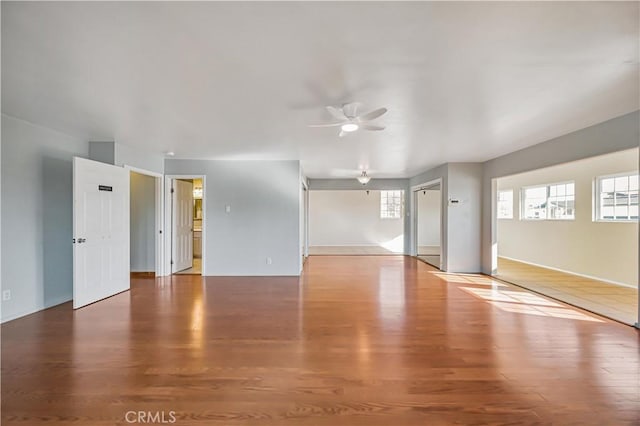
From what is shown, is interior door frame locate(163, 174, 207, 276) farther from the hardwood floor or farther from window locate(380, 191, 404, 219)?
window locate(380, 191, 404, 219)

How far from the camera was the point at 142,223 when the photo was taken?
20.5 feet

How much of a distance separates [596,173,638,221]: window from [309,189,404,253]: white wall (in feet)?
21.9

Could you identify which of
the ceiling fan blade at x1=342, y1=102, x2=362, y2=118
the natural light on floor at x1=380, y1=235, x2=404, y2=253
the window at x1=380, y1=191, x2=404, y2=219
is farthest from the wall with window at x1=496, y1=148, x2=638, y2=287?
the window at x1=380, y1=191, x2=404, y2=219

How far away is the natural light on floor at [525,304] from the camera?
3.90 meters

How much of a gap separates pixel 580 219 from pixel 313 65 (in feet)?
22.6

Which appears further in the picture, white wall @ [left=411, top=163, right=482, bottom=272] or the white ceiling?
white wall @ [left=411, top=163, right=482, bottom=272]

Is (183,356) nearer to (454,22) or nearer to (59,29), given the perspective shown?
(59,29)

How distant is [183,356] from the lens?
8.96 ft

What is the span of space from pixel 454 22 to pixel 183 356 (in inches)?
131

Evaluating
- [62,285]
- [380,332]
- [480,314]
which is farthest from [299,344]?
[62,285]

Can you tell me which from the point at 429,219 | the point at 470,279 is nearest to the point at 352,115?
the point at 470,279

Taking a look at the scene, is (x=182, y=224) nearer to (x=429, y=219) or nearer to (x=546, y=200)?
(x=546, y=200)

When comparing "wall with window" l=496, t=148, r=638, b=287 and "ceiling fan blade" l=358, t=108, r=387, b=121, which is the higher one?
"ceiling fan blade" l=358, t=108, r=387, b=121

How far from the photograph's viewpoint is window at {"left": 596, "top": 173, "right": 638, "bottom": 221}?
5.36m
